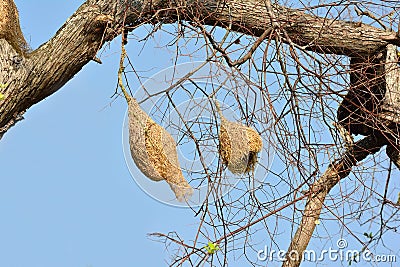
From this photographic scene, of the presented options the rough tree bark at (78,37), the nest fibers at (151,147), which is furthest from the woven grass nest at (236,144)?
the rough tree bark at (78,37)

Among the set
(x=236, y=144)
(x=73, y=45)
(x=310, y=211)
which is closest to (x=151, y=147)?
(x=236, y=144)

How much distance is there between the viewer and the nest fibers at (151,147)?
190 centimetres

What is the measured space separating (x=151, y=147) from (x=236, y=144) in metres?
0.30

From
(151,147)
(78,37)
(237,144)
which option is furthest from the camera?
(78,37)

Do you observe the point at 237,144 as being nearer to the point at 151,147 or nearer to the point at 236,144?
the point at 236,144

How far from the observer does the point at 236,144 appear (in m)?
2.00

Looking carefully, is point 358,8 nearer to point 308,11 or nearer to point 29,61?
point 308,11

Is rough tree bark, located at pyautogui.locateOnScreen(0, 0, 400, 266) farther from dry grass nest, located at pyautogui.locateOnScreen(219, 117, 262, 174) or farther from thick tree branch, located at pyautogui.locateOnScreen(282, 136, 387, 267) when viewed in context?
thick tree branch, located at pyautogui.locateOnScreen(282, 136, 387, 267)

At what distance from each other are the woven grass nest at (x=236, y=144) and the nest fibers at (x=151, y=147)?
0.57 feet

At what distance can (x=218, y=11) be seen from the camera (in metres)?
2.46

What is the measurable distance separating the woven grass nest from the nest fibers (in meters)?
0.18

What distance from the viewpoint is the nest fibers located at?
1.90 metres

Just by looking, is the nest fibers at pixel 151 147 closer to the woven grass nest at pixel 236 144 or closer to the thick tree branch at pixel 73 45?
the woven grass nest at pixel 236 144

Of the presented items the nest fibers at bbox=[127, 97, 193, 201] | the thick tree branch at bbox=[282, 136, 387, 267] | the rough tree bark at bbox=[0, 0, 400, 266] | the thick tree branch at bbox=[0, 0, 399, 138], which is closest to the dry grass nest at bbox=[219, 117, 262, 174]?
the nest fibers at bbox=[127, 97, 193, 201]
